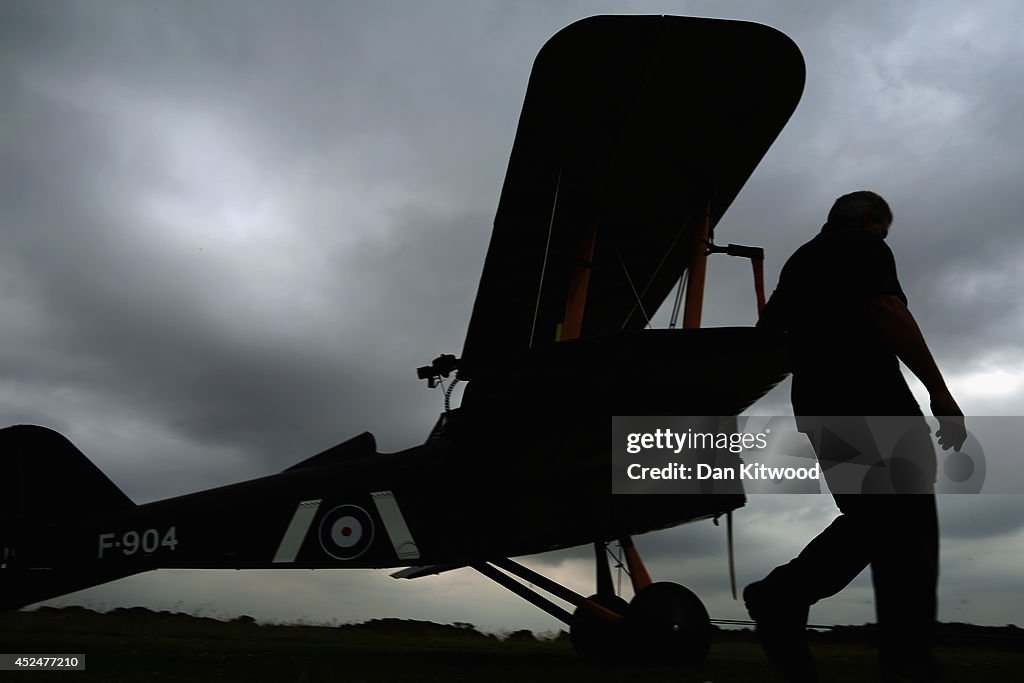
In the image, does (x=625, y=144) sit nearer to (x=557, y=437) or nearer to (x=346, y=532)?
(x=557, y=437)

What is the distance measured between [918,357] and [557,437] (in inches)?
127

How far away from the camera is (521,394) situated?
4.64 metres

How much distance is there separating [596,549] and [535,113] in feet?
11.4

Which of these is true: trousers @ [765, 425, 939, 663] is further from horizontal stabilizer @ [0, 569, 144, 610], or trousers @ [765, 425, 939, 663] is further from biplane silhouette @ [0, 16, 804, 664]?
horizontal stabilizer @ [0, 569, 144, 610]

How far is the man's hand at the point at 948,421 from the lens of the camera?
5.85 ft

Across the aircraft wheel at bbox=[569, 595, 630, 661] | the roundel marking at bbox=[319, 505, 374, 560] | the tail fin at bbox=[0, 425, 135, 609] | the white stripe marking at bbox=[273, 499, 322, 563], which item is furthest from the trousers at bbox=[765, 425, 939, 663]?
the tail fin at bbox=[0, 425, 135, 609]

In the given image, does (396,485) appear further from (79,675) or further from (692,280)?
(692,280)

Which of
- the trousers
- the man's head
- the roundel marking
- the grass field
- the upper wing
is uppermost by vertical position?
the upper wing

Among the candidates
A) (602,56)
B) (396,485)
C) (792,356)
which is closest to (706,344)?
(792,356)

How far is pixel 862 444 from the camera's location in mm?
1930

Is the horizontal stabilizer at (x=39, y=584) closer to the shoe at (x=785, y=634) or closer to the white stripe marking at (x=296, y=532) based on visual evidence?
the white stripe marking at (x=296, y=532)

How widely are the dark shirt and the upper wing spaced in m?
2.49

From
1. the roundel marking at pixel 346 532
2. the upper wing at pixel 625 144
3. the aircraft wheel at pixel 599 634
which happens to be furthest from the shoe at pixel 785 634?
the roundel marking at pixel 346 532

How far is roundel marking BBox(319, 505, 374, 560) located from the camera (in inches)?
206
